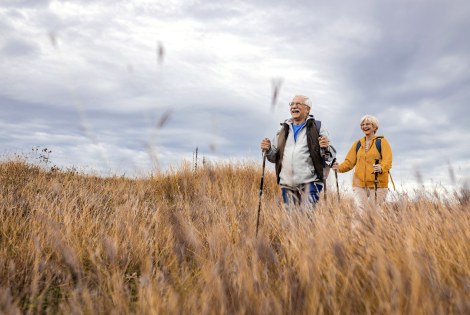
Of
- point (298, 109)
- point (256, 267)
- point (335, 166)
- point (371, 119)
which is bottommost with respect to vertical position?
point (256, 267)

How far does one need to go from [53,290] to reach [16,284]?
321mm

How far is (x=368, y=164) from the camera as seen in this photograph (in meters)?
6.66

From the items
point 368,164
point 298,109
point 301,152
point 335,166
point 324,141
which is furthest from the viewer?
point 368,164

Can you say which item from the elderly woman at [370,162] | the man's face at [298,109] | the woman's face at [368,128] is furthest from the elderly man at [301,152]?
the woman's face at [368,128]

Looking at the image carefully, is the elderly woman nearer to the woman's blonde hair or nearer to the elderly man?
the woman's blonde hair

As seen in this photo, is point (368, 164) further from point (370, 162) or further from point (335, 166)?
point (335, 166)

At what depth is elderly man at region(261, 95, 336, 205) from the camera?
573 cm

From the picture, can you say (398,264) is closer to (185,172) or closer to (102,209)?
(102,209)

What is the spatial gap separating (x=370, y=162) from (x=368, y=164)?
0.05m

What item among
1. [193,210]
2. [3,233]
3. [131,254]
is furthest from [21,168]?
[131,254]

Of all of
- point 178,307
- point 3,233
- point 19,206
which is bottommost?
point 178,307

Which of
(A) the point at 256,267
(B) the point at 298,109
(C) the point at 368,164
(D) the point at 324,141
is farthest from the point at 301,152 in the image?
(A) the point at 256,267

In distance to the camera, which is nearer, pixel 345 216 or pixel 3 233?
pixel 345 216

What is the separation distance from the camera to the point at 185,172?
11.9 m
